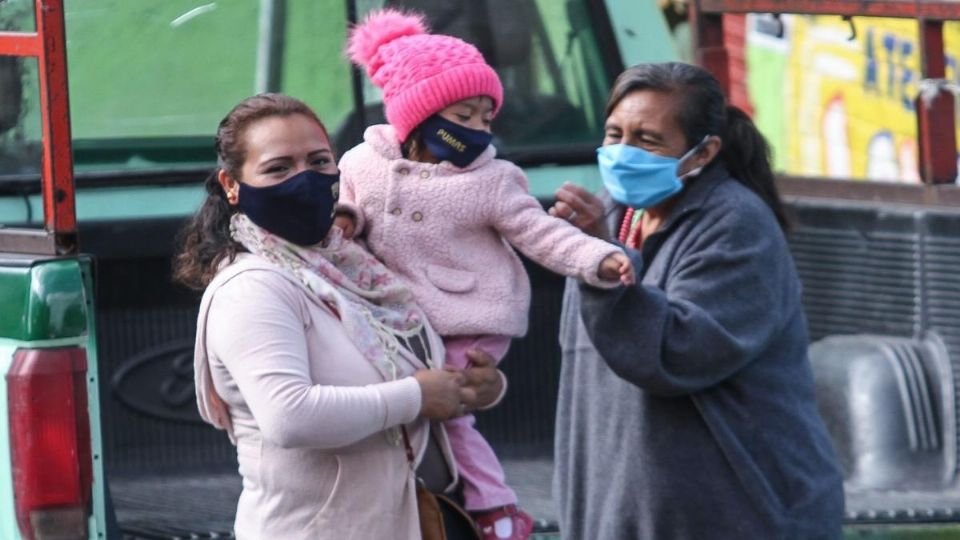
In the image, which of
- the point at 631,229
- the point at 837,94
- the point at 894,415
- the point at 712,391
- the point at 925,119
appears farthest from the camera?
the point at 837,94

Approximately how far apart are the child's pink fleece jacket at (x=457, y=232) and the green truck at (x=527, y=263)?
2.87 feet

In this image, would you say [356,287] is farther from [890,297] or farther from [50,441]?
[890,297]

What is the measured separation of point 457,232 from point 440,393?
0.28 metres

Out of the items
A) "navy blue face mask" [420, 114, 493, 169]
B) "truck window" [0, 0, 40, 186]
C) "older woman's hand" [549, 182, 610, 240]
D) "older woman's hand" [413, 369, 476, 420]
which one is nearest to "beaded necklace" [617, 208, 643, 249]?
"older woman's hand" [549, 182, 610, 240]

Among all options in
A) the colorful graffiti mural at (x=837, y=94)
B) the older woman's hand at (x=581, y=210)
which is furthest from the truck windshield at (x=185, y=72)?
the colorful graffiti mural at (x=837, y=94)

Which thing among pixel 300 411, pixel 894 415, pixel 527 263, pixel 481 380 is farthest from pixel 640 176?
pixel 894 415

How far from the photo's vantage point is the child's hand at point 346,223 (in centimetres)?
305

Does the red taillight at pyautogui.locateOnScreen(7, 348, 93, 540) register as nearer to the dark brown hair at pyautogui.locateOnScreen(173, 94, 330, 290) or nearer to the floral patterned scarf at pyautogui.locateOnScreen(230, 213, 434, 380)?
the dark brown hair at pyautogui.locateOnScreen(173, 94, 330, 290)

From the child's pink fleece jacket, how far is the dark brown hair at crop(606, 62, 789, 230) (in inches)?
14.1

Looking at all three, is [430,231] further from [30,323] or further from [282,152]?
[30,323]

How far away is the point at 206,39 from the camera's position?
4.34 metres

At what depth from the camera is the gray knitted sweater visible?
3102mm

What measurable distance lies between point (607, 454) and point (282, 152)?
849 mm

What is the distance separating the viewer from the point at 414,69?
3027 millimetres
